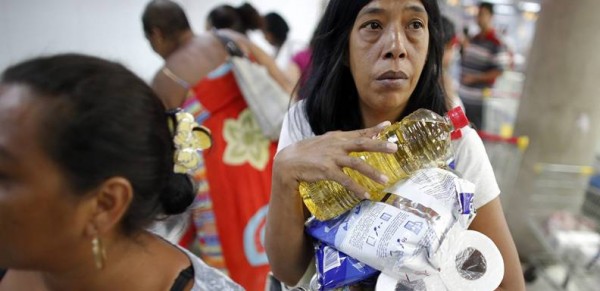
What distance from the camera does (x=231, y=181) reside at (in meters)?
2.54

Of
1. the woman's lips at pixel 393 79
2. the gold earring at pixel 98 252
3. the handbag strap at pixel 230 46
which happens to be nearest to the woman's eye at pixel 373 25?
the woman's lips at pixel 393 79

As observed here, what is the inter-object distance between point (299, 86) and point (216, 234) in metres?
1.25

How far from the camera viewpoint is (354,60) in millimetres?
1324

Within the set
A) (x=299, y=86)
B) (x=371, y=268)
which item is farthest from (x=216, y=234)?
(x=371, y=268)

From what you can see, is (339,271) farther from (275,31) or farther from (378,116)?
Answer: (275,31)

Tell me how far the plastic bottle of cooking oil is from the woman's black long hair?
156 mm

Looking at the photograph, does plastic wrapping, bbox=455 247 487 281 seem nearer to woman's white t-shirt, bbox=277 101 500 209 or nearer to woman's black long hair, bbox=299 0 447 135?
woman's white t-shirt, bbox=277 101 500 209

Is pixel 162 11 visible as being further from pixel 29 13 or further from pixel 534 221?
pixel 534 221

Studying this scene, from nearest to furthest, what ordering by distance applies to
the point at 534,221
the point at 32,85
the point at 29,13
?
the point at 32,85 → the point at 534,221 → the point at 29,13

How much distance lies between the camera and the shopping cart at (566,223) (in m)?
2.65

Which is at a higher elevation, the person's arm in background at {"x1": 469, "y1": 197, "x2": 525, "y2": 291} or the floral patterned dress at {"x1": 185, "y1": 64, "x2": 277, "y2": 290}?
the person's arm in background at {"x1": 469, "y1": 197, "x2": 525, "y2": 291}

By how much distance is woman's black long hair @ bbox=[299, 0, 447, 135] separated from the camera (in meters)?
1.35

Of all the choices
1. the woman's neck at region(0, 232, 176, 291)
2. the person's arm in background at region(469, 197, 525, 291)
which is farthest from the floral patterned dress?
the person's arm in background at region(469, 197, 525, 291)

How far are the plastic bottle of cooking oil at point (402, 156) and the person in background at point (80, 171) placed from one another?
1.21 ft
